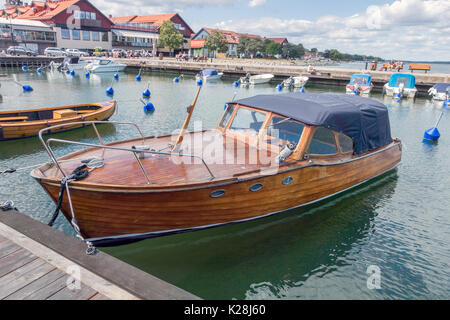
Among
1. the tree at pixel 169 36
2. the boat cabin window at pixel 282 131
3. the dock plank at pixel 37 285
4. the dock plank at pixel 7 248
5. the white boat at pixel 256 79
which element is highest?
the tree at pixel 169 36

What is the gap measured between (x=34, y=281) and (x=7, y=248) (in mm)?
1048

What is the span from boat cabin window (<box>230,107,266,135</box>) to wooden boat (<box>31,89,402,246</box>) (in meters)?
0.03

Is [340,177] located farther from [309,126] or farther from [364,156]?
[309,126]

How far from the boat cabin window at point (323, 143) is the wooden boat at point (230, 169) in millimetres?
27

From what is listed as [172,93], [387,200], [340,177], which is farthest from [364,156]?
[172,93]

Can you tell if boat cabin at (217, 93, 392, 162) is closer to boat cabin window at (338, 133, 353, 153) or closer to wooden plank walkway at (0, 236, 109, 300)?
boat cabin window at (338, 133, 353, 153)

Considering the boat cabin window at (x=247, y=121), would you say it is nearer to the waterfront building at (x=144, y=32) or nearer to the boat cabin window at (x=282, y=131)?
the boat cabin window at (x=282, y=131)

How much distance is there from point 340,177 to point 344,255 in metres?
2.29

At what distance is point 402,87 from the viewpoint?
32.1m

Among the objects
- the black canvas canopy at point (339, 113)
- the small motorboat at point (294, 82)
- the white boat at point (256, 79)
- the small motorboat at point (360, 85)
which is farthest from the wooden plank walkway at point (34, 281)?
Result: the small motorboat at point (294, 82)

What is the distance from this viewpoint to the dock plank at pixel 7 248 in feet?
14.8

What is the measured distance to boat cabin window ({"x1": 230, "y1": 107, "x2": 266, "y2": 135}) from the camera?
27.0 ft

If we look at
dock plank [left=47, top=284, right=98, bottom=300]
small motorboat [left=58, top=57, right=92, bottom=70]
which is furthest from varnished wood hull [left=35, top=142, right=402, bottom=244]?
small motorboat [left=58, top=57, right=92, bottom=70]

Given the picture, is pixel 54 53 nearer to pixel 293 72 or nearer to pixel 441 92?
pixel 293 72
